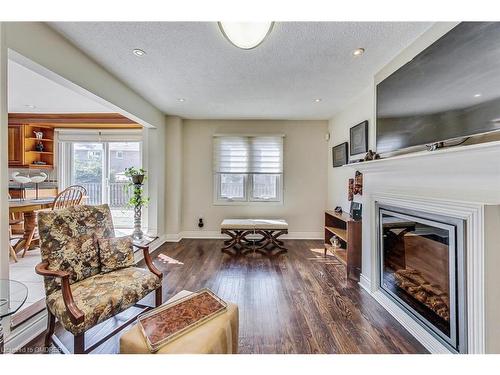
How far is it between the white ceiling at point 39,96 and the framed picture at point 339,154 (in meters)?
4.10

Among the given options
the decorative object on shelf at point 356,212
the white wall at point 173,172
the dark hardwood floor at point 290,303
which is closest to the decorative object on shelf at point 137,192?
the dark hardwood floor at point 290,303

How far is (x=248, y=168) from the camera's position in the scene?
4492 mm

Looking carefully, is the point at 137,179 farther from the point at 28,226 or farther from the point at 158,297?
the point at 158,297

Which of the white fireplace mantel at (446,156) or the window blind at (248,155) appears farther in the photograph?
the window blind at (248,155)

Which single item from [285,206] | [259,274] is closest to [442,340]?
[259,274]

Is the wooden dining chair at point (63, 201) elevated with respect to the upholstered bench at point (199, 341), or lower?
elevated

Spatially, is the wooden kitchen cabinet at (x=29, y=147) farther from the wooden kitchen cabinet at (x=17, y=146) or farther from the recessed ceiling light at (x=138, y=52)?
the recessed ceiling light at (x=138, y=52)

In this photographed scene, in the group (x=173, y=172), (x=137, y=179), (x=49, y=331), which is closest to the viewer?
(x=49, y=331)

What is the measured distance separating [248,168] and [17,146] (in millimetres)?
4819

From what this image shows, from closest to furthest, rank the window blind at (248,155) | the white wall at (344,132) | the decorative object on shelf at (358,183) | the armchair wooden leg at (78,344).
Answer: the armchair wooden leg at (78,344), the white wall at (344,132), the decorative object on shelf at (358,183), the window blind at (248,155)

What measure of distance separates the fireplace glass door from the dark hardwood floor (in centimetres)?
22

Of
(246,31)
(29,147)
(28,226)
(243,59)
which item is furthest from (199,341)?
(29,147)

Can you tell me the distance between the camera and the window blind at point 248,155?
446 cm

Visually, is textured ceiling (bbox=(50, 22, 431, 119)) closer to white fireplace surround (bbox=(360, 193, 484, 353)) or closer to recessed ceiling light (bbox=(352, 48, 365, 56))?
recessed ceiling light (bbox=(352, 48, 365, 56))
